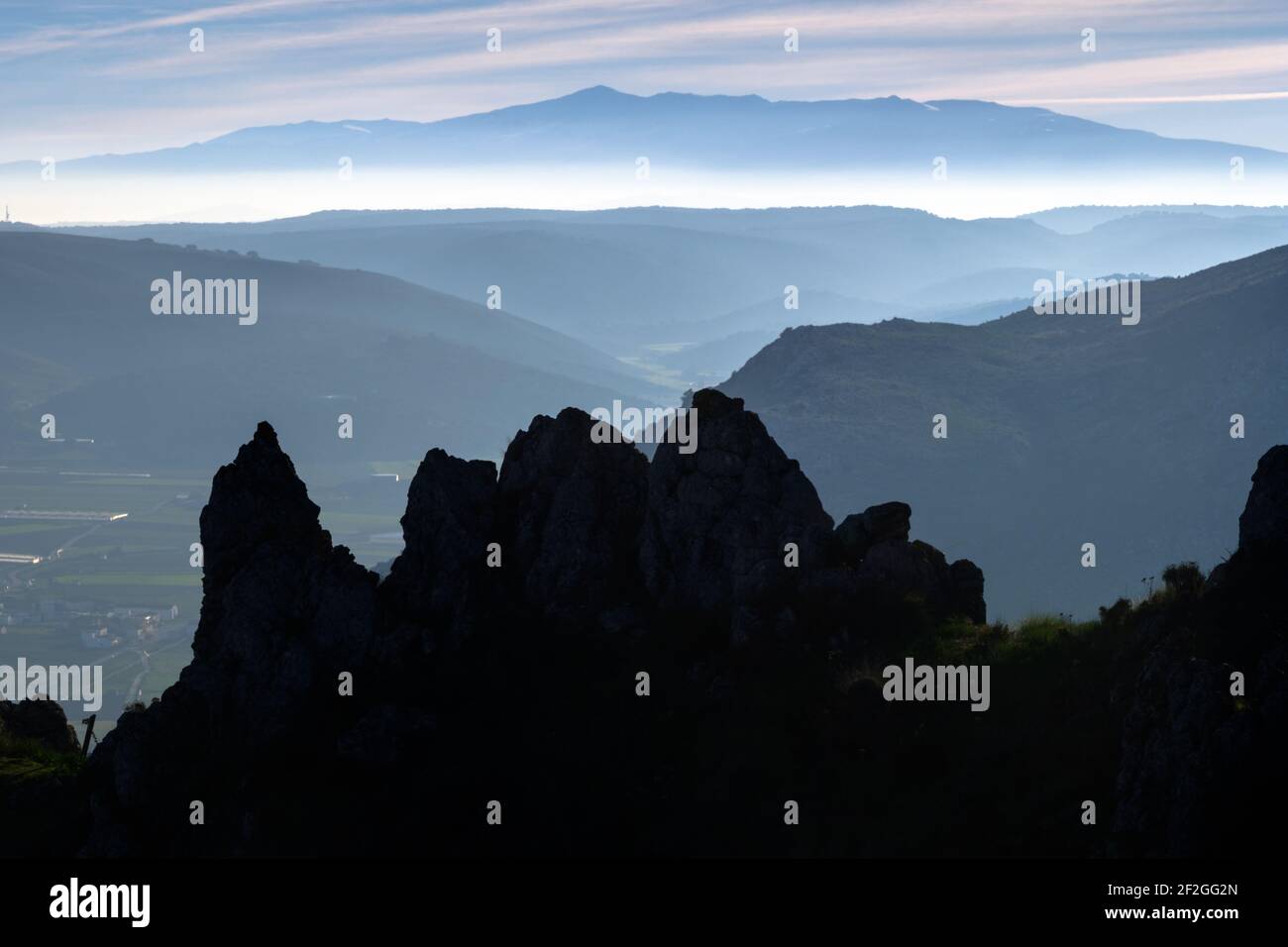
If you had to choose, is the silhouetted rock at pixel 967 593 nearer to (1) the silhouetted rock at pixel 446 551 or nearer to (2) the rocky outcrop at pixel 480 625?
(2) the rocky outcrop at pixel 480 625

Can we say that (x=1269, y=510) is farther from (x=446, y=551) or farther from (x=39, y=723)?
(x=39, y=723)

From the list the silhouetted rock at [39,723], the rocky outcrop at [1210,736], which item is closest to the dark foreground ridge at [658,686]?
the rocky outcrop at [1210,736]

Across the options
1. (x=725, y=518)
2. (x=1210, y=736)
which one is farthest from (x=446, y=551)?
(x=1210, y=736)

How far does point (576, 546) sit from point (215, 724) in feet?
35.3

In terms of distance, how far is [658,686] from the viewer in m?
35.8

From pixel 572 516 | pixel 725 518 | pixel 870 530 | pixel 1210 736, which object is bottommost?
pixel 1210 736

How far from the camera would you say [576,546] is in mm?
39375

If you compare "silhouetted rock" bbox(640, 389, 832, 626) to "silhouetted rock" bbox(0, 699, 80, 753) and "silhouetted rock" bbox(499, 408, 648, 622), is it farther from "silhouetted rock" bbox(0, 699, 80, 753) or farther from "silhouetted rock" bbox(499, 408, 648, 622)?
"silhouetted rock" bbox(0, 699, 80, 753)

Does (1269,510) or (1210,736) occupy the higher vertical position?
(1269,510)

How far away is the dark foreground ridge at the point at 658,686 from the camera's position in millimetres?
29234

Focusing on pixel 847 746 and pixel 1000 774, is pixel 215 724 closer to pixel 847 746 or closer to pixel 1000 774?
pixel 847 746

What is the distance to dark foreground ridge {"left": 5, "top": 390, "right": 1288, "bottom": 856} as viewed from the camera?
29.2 metres
